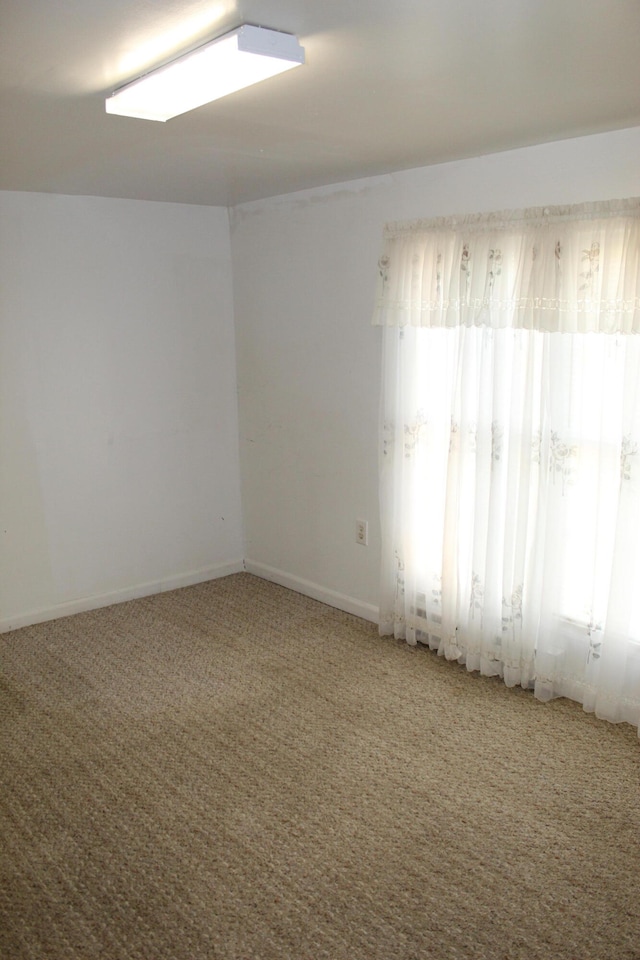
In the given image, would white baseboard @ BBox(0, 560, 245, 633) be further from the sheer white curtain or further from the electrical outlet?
the sheer white curtain

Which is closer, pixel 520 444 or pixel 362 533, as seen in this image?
pixel 520 444

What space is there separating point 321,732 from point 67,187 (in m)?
2.73

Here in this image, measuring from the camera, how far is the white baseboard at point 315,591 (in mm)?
4262

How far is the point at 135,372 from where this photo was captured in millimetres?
4465

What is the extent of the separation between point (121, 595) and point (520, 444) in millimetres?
2444

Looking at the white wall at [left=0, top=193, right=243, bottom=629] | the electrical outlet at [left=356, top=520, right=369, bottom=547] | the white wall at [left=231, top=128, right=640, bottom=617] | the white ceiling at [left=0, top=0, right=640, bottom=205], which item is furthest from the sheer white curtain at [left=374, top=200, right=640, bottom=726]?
the white wall at [left=0, top=193, right=243, bottom=629]

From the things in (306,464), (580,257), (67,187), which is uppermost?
(67,187)

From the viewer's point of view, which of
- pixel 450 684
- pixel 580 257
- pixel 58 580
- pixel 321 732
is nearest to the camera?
pixel 580 257

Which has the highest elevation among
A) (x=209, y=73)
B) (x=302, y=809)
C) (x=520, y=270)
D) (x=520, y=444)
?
(x=209, y=73)

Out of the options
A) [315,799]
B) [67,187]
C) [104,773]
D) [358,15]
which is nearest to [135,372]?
[67,187]

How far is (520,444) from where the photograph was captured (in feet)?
10.8

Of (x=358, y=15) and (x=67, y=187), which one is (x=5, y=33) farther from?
(x=67, y=187)

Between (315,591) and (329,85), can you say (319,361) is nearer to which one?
(315,591)

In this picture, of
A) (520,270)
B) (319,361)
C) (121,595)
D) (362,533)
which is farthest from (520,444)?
(121,595)
